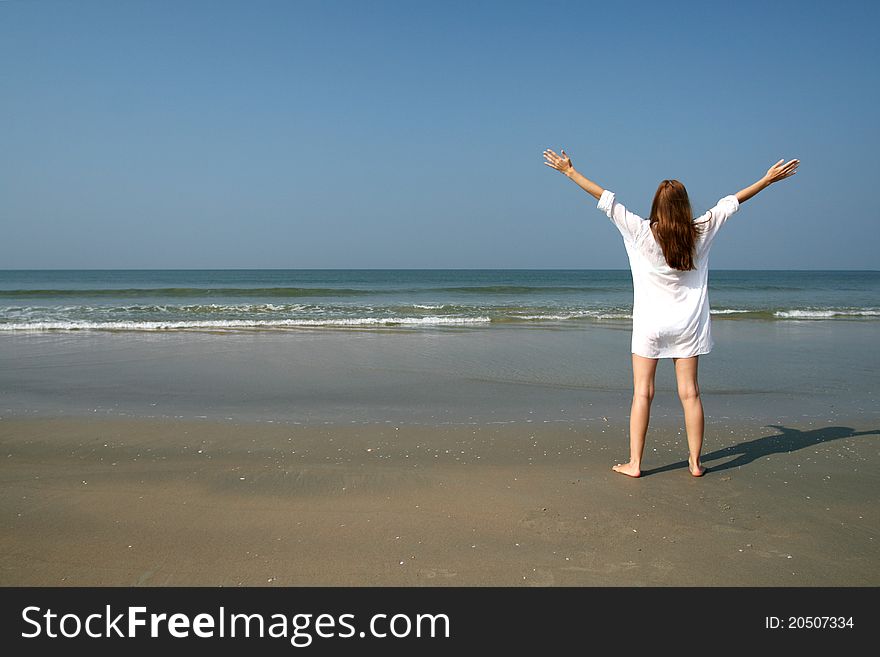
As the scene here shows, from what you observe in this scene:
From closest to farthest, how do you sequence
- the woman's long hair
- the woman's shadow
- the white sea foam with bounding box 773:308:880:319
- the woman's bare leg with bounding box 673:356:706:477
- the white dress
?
1. the woman's long hair
2. the white dress
3. the woman's bare leg with bounding box 673:356:706:477
4. the woman's shadow
5. the white sea foam with bounding box 773:308:880:319

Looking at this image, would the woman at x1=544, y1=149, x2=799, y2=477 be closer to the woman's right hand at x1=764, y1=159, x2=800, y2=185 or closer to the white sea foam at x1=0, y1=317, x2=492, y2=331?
the woman's right hand at x1=764, y1=159, x2=800, y2=185

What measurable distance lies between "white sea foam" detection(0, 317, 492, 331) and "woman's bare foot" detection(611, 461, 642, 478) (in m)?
12.1

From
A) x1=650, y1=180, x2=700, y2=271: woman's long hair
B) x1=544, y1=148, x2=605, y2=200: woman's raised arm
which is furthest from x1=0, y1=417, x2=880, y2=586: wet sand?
x1=544, y1=148, x2=605, y2=200: woman's raised arm

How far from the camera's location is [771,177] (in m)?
4.01

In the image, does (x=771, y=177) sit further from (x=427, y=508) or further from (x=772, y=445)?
(x=427, y=508)

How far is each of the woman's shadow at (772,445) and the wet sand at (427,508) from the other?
28 mm

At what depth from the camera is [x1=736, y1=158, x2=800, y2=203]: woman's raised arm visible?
3971 millimetres

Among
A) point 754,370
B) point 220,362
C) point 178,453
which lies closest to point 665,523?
point 178,453

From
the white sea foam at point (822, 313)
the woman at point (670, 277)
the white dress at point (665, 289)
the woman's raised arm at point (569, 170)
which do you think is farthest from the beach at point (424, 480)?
the white sea foam at point (822, 313)

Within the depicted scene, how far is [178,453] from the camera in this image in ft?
15.5
